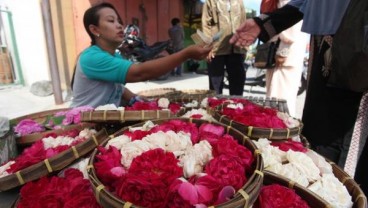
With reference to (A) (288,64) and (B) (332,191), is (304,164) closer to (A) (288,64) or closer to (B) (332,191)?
(B) (332,191)

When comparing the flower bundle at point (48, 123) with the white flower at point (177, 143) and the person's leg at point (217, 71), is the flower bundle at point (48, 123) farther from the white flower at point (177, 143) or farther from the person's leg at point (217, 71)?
the person's leg at point (217, 71)

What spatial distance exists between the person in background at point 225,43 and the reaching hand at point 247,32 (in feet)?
4.53

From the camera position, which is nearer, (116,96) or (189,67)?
(116,96)

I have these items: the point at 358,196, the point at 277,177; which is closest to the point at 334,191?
the point at 358,196

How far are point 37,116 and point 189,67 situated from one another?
31.3 ft

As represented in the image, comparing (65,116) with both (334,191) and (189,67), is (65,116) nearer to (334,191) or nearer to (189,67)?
(334,191)

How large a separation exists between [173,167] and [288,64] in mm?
2579

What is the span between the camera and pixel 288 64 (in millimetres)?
2957

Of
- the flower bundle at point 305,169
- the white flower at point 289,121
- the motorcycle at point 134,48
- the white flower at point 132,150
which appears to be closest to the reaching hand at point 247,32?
the white flower at point 289,121

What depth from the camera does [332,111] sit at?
1513 mm

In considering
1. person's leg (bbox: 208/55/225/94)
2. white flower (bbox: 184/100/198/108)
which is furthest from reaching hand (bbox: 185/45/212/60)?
person's leg (bbox: 208/55/225/94)

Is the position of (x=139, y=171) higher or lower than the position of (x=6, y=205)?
higher

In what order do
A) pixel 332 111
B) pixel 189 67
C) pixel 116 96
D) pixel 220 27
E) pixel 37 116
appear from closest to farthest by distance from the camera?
pixel 332 111, pixel 37 116, pixel 116 96, pixel 220 27, pixel 189 67

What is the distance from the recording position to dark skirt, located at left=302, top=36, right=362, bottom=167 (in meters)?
1.46
